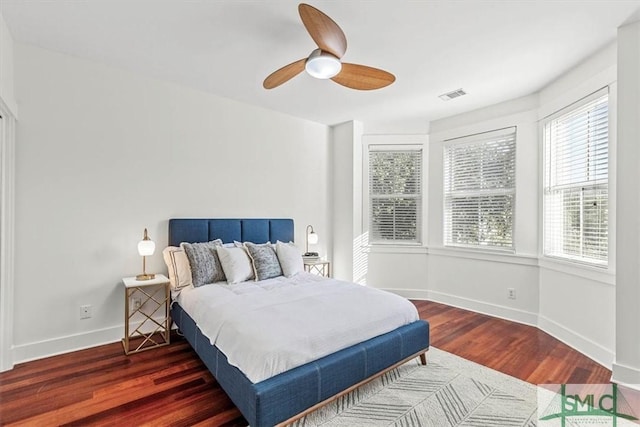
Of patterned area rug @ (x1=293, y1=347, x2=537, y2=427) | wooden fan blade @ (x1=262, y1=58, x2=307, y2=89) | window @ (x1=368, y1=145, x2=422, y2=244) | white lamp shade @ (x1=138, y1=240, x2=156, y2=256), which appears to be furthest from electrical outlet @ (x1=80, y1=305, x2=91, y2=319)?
window @ (x1=368, y1=145, x2=422, y2=244)

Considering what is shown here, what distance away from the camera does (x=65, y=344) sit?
2.84 metres

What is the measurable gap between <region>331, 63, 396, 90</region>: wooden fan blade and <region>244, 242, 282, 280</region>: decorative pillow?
6.22 ft

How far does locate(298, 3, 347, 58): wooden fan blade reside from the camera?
70.4 inches

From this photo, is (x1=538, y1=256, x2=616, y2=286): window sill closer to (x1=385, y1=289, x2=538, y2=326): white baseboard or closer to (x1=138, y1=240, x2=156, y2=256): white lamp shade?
(x1=385, y1=289, x2=538, y2=326): white baseboard

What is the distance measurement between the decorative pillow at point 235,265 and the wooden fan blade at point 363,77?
1926 millimetres

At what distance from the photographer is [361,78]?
2.53m

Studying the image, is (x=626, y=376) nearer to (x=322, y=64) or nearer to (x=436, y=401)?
(x=436, y=401)

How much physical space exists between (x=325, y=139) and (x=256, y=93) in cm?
149

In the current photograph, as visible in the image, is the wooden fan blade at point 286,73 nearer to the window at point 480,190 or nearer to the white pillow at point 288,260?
the white pillow at point 288,260

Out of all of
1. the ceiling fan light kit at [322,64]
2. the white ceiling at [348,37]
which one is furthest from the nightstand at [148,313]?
the ceiling fan light kit at [322,64]

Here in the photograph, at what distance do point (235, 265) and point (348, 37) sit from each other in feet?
7.50

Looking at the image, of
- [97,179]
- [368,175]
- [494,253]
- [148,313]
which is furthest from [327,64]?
[494,253]

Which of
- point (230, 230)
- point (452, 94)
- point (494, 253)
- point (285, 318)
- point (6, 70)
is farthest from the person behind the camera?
point (494, 253)

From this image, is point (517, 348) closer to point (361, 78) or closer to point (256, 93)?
point (361, 78)
